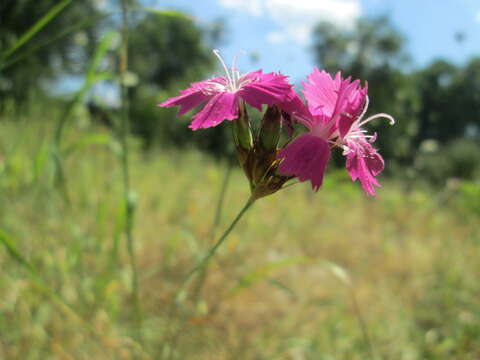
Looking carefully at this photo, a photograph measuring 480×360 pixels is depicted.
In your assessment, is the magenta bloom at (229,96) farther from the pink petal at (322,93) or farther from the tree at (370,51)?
the tree at (370,51)

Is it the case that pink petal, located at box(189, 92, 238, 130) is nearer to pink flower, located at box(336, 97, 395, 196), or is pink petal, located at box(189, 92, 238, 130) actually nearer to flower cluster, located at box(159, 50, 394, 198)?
flower cluster, located at box(159, 50, 394, 198)

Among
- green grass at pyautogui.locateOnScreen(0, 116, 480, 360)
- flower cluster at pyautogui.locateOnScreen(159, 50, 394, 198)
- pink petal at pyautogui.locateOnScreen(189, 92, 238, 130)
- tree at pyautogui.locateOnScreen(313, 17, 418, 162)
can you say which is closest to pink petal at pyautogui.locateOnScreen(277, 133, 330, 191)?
flower cluster at pyautogui.locateOnScreen(159, 50, 394, 198)

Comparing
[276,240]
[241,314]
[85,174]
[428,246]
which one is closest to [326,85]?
[241,314]

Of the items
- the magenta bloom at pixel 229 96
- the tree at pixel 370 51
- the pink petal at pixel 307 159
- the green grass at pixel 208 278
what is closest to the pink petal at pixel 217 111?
the magenta bloom at pixel 229 96

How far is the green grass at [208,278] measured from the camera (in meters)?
1.47

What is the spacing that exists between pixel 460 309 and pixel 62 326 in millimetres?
1920

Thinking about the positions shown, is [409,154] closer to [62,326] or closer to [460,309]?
[460,309]

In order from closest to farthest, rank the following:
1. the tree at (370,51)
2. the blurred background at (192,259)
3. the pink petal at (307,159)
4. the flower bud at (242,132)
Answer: the pink petal at (307,159) < the flower bud at (242,132) < the blurred background at (192,259) < the tree at (370,51)

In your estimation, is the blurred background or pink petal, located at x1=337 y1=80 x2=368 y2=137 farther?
the blurred background

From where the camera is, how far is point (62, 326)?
1.49 m

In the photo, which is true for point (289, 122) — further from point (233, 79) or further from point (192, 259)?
point (192, 259)

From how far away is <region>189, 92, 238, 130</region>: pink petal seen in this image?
2.05 ft

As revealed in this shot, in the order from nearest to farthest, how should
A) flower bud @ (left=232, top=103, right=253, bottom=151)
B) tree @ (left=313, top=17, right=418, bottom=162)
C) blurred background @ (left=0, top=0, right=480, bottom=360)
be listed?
flower bud @ (left=232, top=103, right=253, bottom=151) < blurred background @ (left=0, top=0, right=480, bottom=360) < tree @ (left=313, top=17, right=418, bottom=162)

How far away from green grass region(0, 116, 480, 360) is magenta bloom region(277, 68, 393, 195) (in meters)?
0.59
